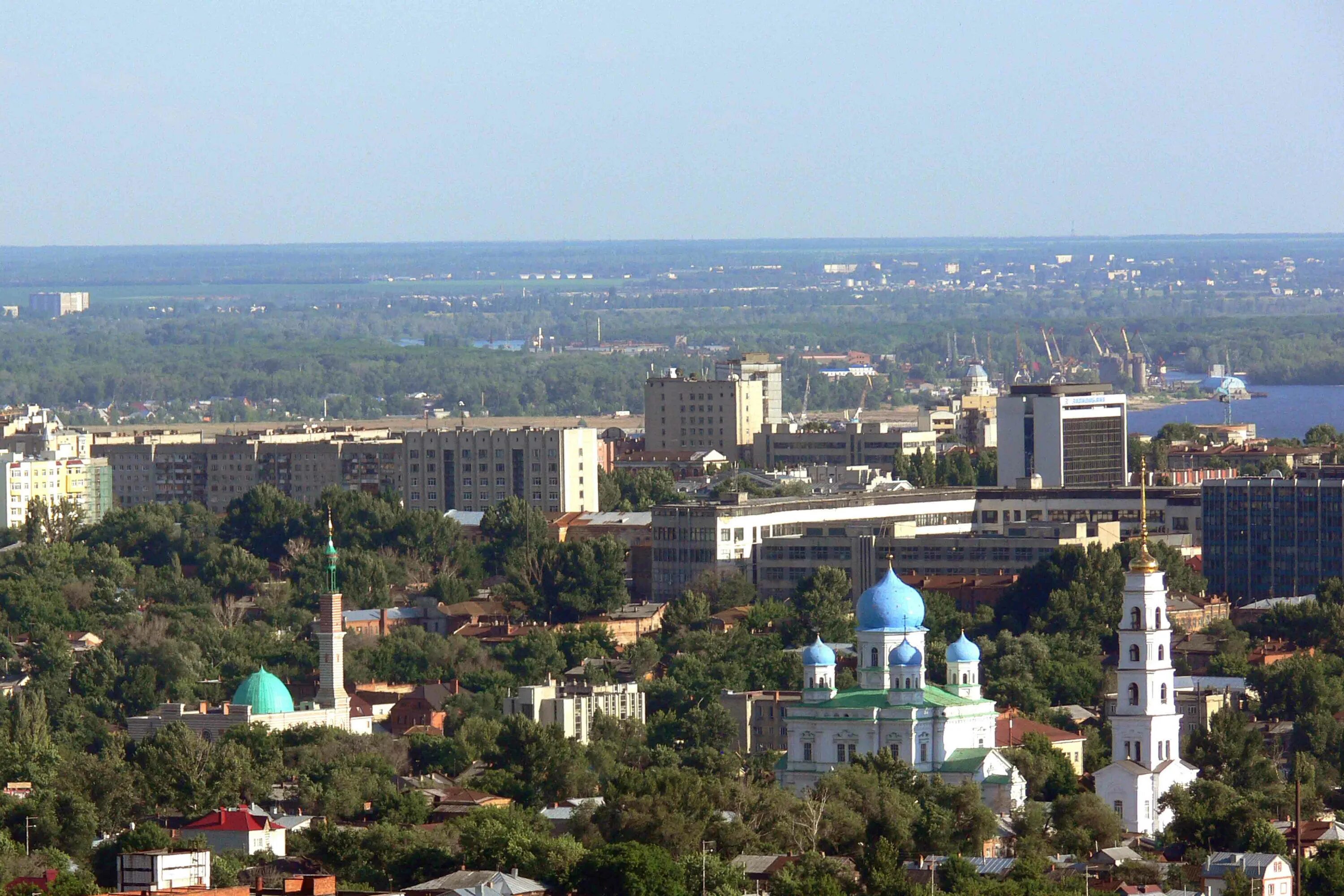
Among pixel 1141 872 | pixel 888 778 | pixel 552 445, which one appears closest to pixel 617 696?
pixel 888 778

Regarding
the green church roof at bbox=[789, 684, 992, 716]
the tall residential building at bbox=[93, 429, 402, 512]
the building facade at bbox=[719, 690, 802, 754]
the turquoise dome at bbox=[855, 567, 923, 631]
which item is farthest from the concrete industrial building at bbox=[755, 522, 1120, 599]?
the tall residential building at bbox=[93, 429, 402, 512]

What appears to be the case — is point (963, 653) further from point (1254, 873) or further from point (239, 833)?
point (1254, 873)

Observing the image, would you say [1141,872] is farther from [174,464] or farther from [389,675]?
[174,464]

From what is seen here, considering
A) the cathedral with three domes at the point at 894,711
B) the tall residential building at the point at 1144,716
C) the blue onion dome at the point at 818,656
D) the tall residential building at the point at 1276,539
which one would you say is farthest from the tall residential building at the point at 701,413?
the tall residential building at the point at 1144,716

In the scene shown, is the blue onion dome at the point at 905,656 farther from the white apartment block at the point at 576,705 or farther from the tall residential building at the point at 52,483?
the tall residential building at the point at 52,483

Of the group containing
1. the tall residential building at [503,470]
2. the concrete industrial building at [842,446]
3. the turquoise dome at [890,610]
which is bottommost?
the concrete industrial building at [842,446]

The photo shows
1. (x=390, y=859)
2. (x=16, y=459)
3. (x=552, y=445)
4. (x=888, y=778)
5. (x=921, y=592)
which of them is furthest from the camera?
(x=16, y=459)

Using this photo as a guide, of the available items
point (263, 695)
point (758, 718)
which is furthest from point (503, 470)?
point (758, 718)

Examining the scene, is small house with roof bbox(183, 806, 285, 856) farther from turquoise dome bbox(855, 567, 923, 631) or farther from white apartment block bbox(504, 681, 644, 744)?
white apartment block bbox(504, 681, 644, 744)
